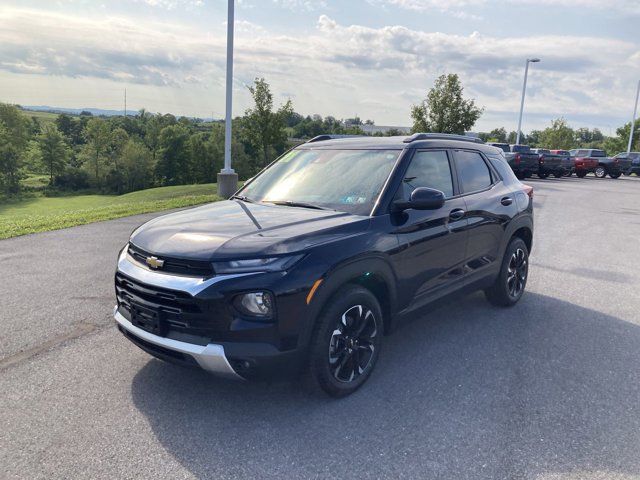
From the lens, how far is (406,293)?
3.94m

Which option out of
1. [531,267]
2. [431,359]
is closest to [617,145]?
[531,267]

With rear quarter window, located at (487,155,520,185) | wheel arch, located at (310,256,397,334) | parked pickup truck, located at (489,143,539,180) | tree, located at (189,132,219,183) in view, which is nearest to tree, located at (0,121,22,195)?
tree, located at (189,132,219,183)

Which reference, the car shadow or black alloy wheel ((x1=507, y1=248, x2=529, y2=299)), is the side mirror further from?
black alloy wheel ((x1=507, y1=248, x2=529, y2=299))

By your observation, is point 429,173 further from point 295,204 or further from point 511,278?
point 511,278

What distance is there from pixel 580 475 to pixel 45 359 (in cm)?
387

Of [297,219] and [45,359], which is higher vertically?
[297,219]

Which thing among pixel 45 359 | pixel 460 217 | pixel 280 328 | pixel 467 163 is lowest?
pixel 45 359

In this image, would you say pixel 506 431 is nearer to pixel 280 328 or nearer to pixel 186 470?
pixel 280 328

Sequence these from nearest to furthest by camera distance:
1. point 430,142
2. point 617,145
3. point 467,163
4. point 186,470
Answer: point 186,470, point 430,142, point 467,163, point 617,145

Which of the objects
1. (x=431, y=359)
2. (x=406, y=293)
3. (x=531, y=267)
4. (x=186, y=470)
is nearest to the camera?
(x=186, y=470)

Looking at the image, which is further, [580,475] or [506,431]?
[506,431]

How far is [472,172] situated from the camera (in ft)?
16.4

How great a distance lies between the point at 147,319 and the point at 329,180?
1.88 meters

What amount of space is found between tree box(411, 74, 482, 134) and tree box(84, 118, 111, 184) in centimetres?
7725
